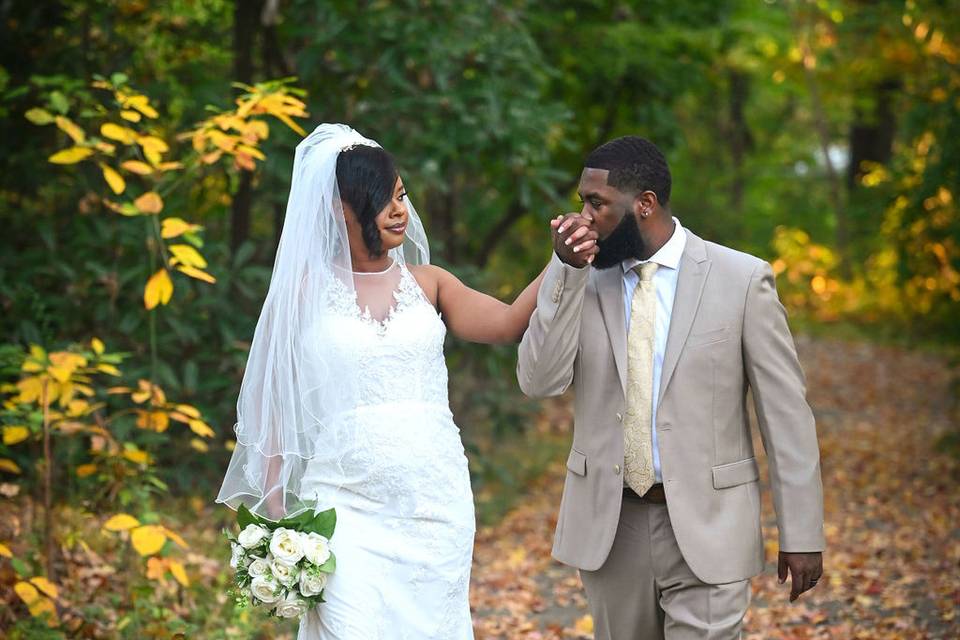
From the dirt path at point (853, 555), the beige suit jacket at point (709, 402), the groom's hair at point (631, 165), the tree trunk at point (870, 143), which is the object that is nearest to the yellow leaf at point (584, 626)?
the dirt path at point (853, 555)

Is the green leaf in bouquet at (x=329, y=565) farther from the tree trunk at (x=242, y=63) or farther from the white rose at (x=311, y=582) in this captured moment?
the tree trunk at (x=242, y=63)

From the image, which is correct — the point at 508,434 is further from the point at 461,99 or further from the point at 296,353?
the point at 296,353

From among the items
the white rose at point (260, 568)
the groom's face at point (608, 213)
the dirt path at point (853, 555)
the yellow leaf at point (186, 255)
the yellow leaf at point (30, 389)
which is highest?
the groom's face at point (608, 213)

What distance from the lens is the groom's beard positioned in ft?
11.5

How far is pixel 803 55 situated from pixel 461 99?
36.7 feet

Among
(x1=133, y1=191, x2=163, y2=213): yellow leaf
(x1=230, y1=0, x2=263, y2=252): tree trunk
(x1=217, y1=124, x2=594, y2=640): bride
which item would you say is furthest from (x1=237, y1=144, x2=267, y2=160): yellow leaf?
(x1=230, y1=0, x2=263, y2=252): tree trunk

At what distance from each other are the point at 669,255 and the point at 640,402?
1.52ft

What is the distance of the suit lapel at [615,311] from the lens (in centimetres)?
354

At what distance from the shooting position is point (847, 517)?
886 cm

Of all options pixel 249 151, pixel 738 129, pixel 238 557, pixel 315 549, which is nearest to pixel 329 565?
pixel 315 549

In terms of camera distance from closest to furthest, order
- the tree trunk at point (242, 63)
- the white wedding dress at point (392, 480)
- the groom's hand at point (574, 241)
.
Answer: the groom's hand at point (574, 241), the white wedding dress at point (392, 480), the tree trunk at point (242, 63)

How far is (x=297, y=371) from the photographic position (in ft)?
12.5

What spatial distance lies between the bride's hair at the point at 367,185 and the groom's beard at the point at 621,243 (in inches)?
29.7

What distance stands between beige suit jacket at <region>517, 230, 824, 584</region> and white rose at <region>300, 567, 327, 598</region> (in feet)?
2.72
